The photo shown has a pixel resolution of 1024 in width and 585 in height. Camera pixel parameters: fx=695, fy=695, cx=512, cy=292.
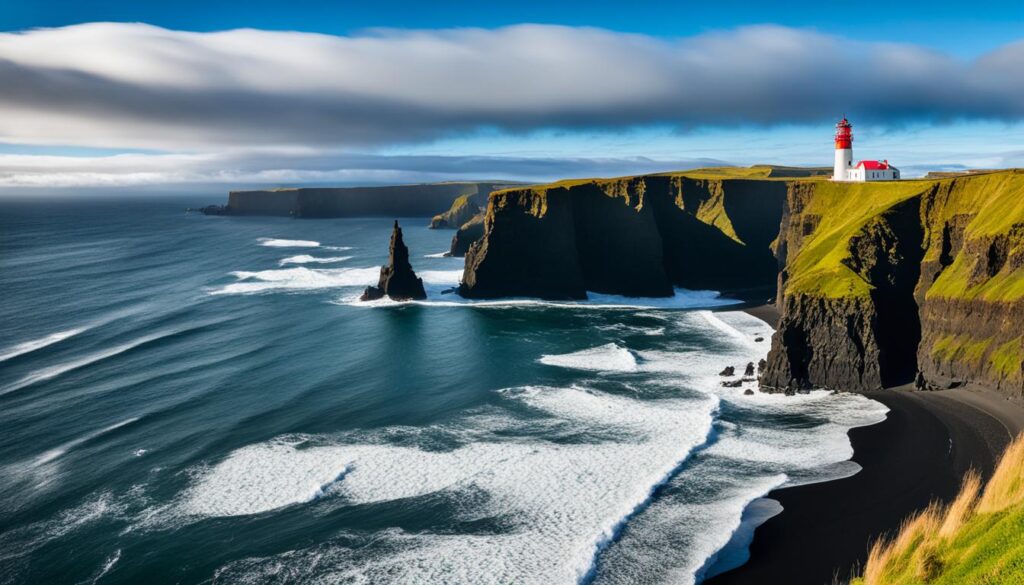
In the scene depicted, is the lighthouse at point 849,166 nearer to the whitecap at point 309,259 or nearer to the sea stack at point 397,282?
the sea stack at point 397,282

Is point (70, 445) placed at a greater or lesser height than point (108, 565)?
greater

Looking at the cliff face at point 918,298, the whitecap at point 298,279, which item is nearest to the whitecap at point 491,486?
the cliff face at point 918,298

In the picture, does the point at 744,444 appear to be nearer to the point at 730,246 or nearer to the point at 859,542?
the point at 859,542

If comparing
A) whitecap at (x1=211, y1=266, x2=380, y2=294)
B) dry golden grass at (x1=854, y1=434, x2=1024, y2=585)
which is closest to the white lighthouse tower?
whitecap at (x1=211, y1=266, x2=380, y2=294)

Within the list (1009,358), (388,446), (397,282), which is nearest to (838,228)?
(1009,358)

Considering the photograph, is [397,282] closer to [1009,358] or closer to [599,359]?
[599,359]

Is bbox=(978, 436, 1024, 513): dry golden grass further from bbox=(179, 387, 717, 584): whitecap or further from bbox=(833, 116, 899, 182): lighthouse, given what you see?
Result: bbox=(833, 116, 899, 182): lighthouse

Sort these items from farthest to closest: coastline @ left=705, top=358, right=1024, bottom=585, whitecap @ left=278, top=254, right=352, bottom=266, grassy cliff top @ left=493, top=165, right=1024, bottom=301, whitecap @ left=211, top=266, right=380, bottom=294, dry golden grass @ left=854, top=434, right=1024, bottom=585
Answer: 1. whitecap @ left=278, top=254, right=352, bottom=266
2. whitecap @ left=211, top=266, right=380, bottom=294
3. grassy cliff top @ left=493, top=165, right=1024, bottom=301
4. coastline @ left=705, top=358, right=1024, bottom=585
5. dry golden grass @ left=854, top=434, right=1024, bottom=585
